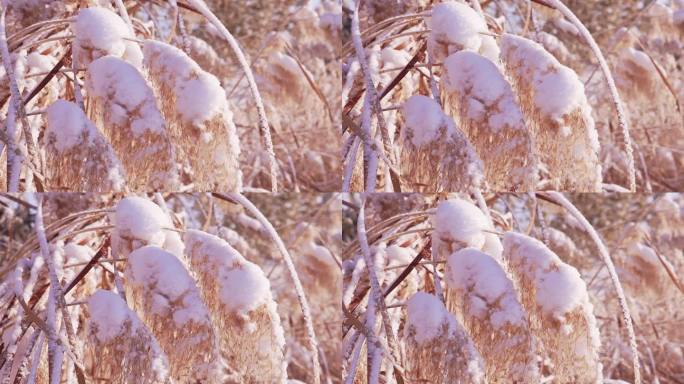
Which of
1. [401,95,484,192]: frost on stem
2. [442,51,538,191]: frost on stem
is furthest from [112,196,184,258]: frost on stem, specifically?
[442,51,538,191]: frost on stem

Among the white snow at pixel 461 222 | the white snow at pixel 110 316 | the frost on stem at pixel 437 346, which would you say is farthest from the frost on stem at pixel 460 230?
the white snow at pixel 110 316

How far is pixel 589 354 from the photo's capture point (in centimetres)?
199

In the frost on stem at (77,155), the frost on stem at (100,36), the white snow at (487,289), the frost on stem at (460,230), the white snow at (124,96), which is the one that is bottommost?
the white snow at (487,289)

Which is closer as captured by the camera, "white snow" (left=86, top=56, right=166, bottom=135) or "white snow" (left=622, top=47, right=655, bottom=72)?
"white snow" (left=86, top=56, right=166, bottom=135)

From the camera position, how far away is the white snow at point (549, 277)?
196cm

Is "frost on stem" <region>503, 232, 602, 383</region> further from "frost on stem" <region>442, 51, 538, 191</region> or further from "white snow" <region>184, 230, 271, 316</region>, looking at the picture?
"white snow" <region>184, 230, 271, 316</region>

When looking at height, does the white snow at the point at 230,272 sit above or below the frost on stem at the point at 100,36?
below

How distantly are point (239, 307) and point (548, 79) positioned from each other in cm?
68

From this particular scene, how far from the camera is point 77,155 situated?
193 cm

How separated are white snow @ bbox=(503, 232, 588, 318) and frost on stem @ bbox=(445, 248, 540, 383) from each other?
4 cm

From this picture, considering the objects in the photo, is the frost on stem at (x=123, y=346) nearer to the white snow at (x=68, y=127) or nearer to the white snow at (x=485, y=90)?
the white snow at (x=68, y=127)

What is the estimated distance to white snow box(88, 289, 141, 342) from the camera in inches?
75.4

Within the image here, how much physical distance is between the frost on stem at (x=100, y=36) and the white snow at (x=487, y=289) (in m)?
0.68

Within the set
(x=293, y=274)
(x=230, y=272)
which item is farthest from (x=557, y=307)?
(x=230, y=272)
